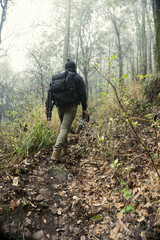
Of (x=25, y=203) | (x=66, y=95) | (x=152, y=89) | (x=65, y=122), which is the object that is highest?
(x=152, y=89)

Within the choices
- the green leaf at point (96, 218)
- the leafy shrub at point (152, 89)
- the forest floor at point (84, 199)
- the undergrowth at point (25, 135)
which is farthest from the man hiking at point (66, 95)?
the leafy shrub at point (152, 89)

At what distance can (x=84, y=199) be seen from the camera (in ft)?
7.38

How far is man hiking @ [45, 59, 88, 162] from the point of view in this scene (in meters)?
3.10

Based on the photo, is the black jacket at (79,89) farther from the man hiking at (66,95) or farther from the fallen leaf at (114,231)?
the fallen leaf at (114,231)

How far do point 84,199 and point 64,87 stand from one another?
6.77 ft

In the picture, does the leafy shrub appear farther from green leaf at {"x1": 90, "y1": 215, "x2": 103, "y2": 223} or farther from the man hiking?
green leaf at {"x1": 90, "y1": 215, "x2": 103, "y2": 223}

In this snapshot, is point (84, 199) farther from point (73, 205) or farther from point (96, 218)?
point (96, 218)

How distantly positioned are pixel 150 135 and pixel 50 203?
2.32 m

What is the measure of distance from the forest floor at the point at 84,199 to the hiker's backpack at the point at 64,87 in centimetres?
132

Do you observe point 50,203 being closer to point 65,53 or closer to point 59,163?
point 59,163

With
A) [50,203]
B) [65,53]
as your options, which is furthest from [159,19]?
[50,203]

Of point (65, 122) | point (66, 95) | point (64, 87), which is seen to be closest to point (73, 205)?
point (65, 122)

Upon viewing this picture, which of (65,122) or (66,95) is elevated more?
(66,95)

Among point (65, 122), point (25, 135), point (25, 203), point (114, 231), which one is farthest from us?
point (25, 135)
